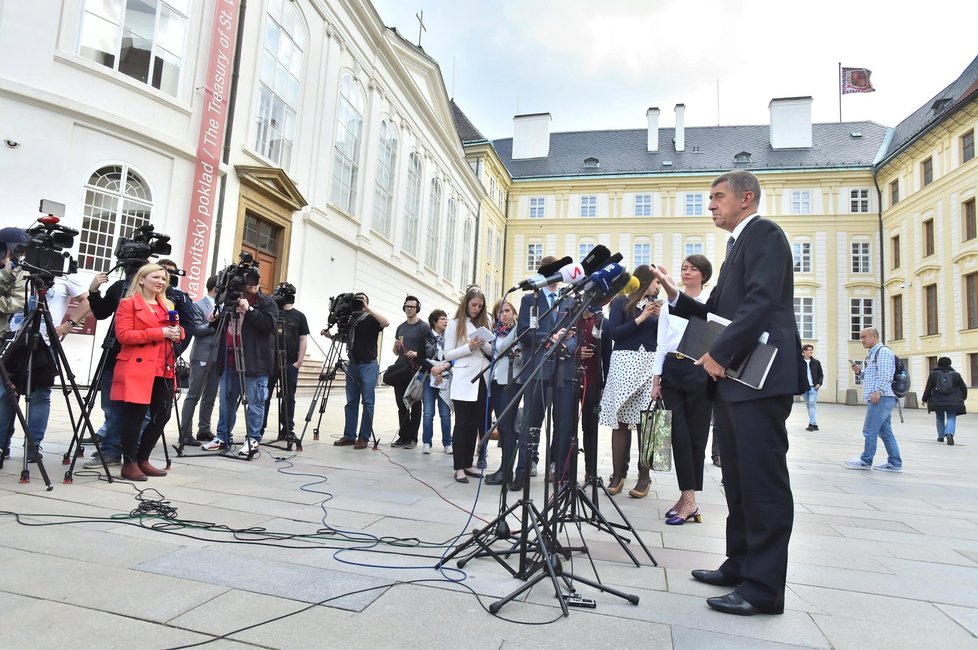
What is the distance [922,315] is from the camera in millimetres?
31109

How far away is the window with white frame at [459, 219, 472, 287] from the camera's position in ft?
118

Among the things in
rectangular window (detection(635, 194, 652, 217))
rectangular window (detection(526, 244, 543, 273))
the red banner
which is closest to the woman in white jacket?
the red banner

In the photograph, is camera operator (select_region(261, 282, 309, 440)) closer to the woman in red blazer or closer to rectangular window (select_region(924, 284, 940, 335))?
the woman in red blazer

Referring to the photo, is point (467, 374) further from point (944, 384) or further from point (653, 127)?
point (653, 127)

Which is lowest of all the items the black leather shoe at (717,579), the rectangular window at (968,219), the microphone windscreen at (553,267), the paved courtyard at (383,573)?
the paved courtyard at (383,573)

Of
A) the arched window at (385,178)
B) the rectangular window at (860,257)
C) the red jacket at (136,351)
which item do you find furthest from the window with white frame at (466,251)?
the red jacket at (136,351)

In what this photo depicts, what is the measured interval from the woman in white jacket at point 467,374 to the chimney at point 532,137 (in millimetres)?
44324

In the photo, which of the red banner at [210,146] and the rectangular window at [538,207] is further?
the rectangular window at [538,207]

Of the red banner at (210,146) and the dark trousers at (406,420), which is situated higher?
the red banner at (210,146)

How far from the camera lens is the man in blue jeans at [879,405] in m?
7.57

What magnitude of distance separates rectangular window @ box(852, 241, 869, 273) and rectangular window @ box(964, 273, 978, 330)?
375 inches

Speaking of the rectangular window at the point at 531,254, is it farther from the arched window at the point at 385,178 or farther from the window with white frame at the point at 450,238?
the arched window at the point at 385,178

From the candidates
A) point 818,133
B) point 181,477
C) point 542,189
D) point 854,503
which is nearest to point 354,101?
point 181,477

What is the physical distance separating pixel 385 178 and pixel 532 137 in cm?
2780
